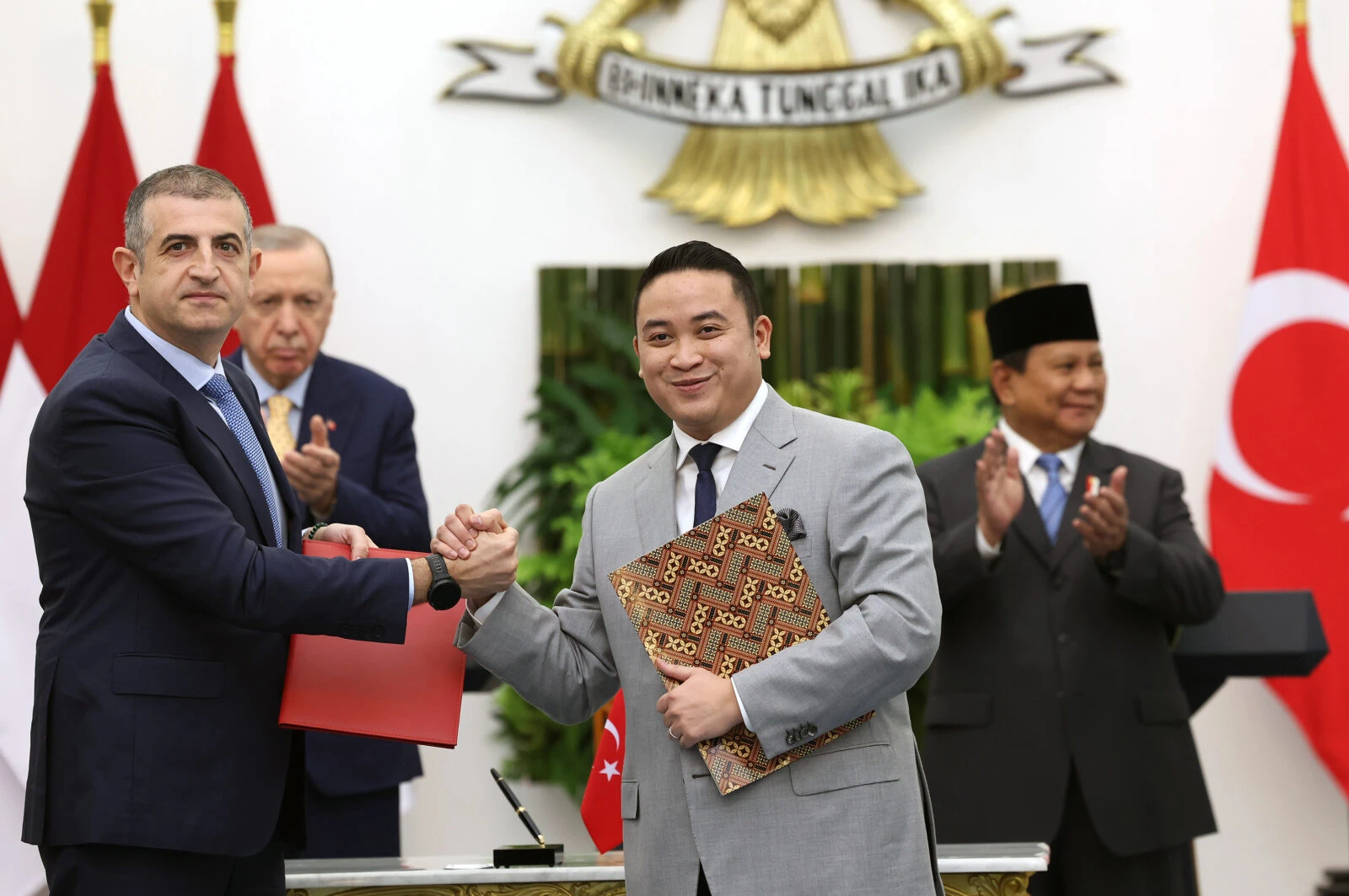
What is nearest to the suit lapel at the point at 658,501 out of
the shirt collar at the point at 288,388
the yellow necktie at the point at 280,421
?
the yellow necktie at the point at 280,421

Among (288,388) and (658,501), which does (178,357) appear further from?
(288,388)

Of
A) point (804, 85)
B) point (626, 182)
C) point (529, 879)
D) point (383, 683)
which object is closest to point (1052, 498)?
point (529, 879)

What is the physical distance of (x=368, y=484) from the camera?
360 centimetres

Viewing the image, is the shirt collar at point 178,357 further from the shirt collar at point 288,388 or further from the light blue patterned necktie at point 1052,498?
the light blue patterned necktie at point 1052,498

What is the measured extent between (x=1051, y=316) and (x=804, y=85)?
211 cm

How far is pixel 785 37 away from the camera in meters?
5.52

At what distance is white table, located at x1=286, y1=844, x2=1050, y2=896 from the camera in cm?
267

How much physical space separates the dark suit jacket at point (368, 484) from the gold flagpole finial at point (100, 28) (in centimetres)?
199

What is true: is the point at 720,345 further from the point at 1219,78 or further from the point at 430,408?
the point at 1219,78

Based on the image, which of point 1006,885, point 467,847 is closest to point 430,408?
point 467,847

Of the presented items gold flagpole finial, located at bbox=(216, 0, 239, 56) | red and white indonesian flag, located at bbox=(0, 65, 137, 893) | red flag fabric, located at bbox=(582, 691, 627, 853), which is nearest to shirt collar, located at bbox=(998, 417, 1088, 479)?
red flag fabric, located at bbox=(582, 691, 627, 853)

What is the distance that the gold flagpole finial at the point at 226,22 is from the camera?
514 cm

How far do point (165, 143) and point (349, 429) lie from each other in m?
2.40

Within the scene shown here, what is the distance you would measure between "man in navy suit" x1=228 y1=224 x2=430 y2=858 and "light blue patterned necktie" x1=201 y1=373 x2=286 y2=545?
88 centimetres
